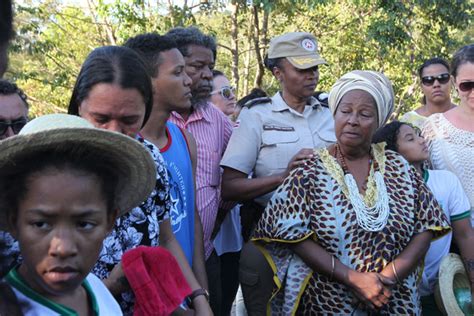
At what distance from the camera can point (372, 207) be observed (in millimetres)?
3533

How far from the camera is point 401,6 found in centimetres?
1245

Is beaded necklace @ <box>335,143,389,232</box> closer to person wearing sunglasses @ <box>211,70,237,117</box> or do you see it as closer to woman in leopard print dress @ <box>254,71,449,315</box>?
woman in leopard print dress @ <box>254,71,449,315</box>

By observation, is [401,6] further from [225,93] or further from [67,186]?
[67,186]

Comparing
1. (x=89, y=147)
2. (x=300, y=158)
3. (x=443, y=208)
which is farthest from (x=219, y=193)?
(x=89, y=147)

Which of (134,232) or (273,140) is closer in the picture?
(134,232)

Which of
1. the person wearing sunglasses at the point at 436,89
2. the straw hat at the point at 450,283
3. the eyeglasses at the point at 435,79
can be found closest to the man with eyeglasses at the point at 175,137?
the straw hat at the point at 450,283

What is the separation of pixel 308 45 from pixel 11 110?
220 cm

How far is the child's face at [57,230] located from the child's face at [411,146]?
295cm

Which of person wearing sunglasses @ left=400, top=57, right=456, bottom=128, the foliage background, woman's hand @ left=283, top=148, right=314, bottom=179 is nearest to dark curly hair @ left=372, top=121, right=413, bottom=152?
woman's hand @ left=283, top=148, right=314, bottom=179

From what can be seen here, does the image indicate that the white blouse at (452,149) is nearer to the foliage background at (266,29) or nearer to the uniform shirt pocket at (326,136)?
the uniform shirt pocket at (326,136)

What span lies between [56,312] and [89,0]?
48.3 ft

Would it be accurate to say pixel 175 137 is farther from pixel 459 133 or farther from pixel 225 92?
pixel 225 92

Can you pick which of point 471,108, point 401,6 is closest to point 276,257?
point 471,108

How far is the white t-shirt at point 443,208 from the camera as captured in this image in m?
4.26
